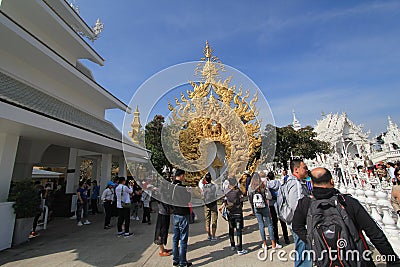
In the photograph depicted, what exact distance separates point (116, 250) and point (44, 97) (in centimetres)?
570

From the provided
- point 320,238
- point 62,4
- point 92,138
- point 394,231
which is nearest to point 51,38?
point 62,4

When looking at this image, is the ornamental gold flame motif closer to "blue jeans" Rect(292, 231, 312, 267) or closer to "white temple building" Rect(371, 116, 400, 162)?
"blue jeans" Rect(292, 231, 312, 267)

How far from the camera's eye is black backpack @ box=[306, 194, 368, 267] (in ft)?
5.37

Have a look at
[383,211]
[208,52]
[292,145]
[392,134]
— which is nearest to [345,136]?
[392,134]

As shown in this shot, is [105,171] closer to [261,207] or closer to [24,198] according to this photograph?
[24,198]

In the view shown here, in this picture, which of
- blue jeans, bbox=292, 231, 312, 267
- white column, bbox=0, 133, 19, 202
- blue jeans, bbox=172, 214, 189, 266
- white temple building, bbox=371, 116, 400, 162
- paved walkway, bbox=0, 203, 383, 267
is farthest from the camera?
white temple building, bbox=371, 116, 400, 162

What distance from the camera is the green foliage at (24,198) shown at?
511 cm

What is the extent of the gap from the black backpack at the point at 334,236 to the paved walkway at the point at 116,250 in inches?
95.9

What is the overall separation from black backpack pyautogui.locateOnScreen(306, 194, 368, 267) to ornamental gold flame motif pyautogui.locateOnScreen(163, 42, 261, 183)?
25.8ft

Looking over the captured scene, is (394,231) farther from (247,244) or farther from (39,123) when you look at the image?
(39,123)

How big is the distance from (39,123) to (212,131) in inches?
290

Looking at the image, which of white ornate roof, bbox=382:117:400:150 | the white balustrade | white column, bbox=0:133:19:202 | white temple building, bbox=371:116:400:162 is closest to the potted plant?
white column, bbox=0:133:19:202

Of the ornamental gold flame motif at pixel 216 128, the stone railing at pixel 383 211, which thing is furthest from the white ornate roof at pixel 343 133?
the stone railing at pixel 383 211

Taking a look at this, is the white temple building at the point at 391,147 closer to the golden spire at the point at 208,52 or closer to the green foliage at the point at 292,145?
the green foliage at the point at 292,145
